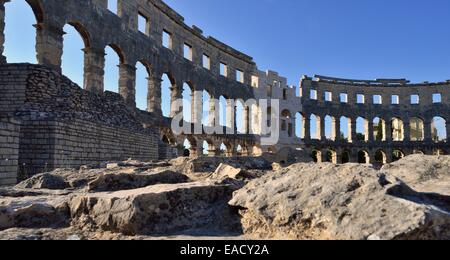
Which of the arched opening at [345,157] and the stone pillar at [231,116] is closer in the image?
the stone pillar at [231,116]

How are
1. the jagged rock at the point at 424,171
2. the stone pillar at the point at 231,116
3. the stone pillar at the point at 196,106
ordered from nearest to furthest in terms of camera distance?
the jagged rock at the point at 424,171
the stone pillar at the point at 196,106
the stone pillar at the point at 231,116

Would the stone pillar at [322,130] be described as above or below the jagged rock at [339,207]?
above

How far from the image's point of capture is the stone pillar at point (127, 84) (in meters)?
18.6

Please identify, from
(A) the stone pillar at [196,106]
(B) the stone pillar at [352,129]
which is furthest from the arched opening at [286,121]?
(A) the stone pillar at [196,106]

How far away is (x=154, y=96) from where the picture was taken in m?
21.0

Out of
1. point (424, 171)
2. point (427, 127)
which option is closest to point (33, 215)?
point (424, 171)

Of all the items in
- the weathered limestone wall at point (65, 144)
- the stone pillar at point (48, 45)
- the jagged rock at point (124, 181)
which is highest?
the stone pillar at point (48, 45)

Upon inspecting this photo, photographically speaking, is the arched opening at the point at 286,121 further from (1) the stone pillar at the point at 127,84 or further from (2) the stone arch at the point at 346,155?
(1) the stone pillar at the point at 127,84

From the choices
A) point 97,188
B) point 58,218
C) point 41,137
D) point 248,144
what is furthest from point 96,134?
point 248,144

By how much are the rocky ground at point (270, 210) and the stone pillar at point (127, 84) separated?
51.0 feet

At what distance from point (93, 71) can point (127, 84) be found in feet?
8.26

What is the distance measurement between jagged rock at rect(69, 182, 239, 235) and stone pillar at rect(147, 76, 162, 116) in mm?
18054

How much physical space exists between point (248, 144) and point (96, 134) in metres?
19.7

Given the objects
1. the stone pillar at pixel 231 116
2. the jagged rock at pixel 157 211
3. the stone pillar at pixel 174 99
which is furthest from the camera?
the stone pillar at pixel 231 116
